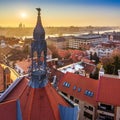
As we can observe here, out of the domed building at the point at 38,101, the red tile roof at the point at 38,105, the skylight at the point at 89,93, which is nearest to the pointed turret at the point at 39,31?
the domed building at the point at 38,101

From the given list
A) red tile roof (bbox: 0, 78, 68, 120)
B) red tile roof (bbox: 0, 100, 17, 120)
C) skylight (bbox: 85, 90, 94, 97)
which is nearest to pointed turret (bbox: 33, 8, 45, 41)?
red tile roof (bbox: 0, 78, 68, 120)

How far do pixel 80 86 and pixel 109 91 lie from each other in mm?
2661

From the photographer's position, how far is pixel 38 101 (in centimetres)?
882

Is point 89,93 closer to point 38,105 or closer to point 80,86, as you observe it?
point 80,86

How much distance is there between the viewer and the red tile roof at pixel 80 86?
55.9 feet

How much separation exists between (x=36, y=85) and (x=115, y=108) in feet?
28.5

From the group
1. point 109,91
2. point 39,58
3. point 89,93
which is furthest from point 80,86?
point 39,58

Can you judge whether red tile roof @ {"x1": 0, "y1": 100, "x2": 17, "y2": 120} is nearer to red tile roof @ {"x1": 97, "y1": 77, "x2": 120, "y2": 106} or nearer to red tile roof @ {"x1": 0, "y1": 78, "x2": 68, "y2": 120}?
red tile roof @ {"x1": 0, "y1": 78, "x2": 68, "y2": 120}

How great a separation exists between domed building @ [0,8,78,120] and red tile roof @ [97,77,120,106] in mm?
7305

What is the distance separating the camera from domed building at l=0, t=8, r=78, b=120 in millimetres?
8664

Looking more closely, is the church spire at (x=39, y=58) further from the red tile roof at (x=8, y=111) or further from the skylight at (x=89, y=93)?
the skylight at (x=89, y=93)

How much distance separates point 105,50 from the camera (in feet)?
161

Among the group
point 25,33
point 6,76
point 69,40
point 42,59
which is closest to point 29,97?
point 42,59

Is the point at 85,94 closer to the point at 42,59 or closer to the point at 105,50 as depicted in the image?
the point at 42,59
